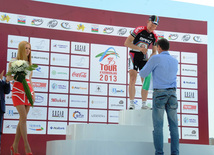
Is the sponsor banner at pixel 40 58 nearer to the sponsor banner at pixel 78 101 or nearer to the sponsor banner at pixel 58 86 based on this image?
the sponsor banner at pixel 58 86

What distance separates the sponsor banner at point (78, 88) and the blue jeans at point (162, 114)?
345 cm

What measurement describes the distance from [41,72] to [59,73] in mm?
371

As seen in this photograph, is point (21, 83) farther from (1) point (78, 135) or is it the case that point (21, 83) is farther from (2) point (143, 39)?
(2) point (143, 39)

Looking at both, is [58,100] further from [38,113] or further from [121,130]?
[121,130]

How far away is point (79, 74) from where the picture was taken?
22.9ft

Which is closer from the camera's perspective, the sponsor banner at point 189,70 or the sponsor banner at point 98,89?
the sponsor banner at point 98,89

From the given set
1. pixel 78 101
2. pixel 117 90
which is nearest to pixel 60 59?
pixel 78 101

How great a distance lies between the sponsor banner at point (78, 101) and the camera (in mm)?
6855

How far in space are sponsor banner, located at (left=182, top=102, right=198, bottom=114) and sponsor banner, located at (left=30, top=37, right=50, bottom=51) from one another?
3.35 m

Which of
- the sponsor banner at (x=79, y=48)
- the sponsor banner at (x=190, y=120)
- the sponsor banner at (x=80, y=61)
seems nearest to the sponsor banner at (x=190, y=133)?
the sponsor banner at (x=190, y=120)

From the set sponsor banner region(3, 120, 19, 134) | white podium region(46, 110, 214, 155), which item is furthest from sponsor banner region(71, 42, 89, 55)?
white podium region(46, 110, 214, 155)

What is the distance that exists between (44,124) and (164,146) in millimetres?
3429

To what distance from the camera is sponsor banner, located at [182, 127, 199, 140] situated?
7.44 meters

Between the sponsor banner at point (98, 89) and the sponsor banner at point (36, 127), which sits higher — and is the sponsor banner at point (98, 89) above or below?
above
